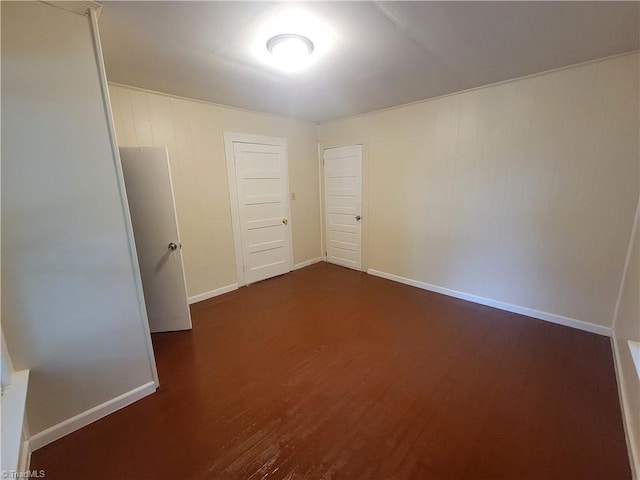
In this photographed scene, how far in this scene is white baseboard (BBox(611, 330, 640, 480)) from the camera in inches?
52.9

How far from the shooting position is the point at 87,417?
5.57 feet

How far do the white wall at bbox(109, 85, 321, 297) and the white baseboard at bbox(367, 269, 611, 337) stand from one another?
257 cm

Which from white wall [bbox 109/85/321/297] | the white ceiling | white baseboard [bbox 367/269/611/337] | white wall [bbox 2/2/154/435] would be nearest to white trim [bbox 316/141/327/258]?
white wall [bbox 109/85/321/297]

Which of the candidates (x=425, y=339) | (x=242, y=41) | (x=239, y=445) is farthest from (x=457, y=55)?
(x=239, y=445)

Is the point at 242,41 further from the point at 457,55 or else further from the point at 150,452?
the point at 150,452

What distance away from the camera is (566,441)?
1.54m

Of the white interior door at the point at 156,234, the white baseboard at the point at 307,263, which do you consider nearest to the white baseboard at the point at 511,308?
the white baseboard at the point at 307,263

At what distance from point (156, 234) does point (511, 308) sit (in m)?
3.89

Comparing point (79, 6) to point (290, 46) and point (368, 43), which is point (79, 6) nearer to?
point (290, 46)

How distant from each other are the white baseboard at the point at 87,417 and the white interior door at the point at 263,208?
2128 millimetres

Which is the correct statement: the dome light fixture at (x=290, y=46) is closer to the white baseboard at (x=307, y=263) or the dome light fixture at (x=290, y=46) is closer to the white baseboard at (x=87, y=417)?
the white baseboard at (x=87, y=417)

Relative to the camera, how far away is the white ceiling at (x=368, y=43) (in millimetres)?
1567

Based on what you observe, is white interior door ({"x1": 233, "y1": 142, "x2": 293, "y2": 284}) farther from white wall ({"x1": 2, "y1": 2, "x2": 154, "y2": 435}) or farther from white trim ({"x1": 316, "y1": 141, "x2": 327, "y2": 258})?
white wall ({"x1": 2, "y1": 2, "x2": 154, "y2": 435})

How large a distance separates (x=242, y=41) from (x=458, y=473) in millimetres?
2946
